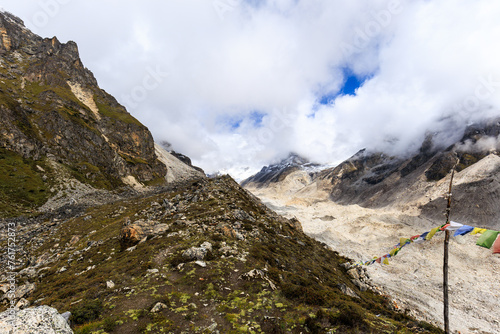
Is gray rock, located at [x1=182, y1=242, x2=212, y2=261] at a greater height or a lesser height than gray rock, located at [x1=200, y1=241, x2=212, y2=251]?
lesser

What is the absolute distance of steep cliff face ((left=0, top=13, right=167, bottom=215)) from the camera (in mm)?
81144

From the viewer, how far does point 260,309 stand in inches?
478

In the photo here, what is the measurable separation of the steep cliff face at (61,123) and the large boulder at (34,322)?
7460 centimetres

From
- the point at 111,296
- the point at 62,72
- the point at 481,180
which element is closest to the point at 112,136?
the point at 62,72

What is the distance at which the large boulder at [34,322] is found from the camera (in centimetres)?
698

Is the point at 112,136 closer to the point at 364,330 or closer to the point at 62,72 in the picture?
the point at 62,72

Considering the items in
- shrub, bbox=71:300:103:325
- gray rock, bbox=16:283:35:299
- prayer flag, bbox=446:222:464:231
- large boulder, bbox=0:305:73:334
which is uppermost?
prayer flag, bbox=446:222:464:231

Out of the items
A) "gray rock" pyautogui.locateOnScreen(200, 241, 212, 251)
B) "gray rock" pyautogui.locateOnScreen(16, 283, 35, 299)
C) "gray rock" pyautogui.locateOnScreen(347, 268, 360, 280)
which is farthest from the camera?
"gray rock" pyautogui.locateOnScreen(347, 268, 360, 280)

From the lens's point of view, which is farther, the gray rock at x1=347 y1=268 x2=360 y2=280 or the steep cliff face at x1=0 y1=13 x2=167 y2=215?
the steep cliff face at x1=0 y1=13 x2=167 y2=215

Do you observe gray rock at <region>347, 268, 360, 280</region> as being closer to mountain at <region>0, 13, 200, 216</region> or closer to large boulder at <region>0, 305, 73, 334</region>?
large boulder at <region>0, 305, 73, 334</region>

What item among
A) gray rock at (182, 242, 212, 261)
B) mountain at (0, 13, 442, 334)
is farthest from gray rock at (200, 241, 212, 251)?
mountain at (0, 13, 442, 334)

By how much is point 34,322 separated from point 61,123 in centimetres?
12638

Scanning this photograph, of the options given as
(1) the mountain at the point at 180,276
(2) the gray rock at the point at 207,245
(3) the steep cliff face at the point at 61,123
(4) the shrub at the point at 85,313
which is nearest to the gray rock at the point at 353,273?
(1) the mountain at the point at 180,276

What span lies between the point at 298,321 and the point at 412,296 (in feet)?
145
